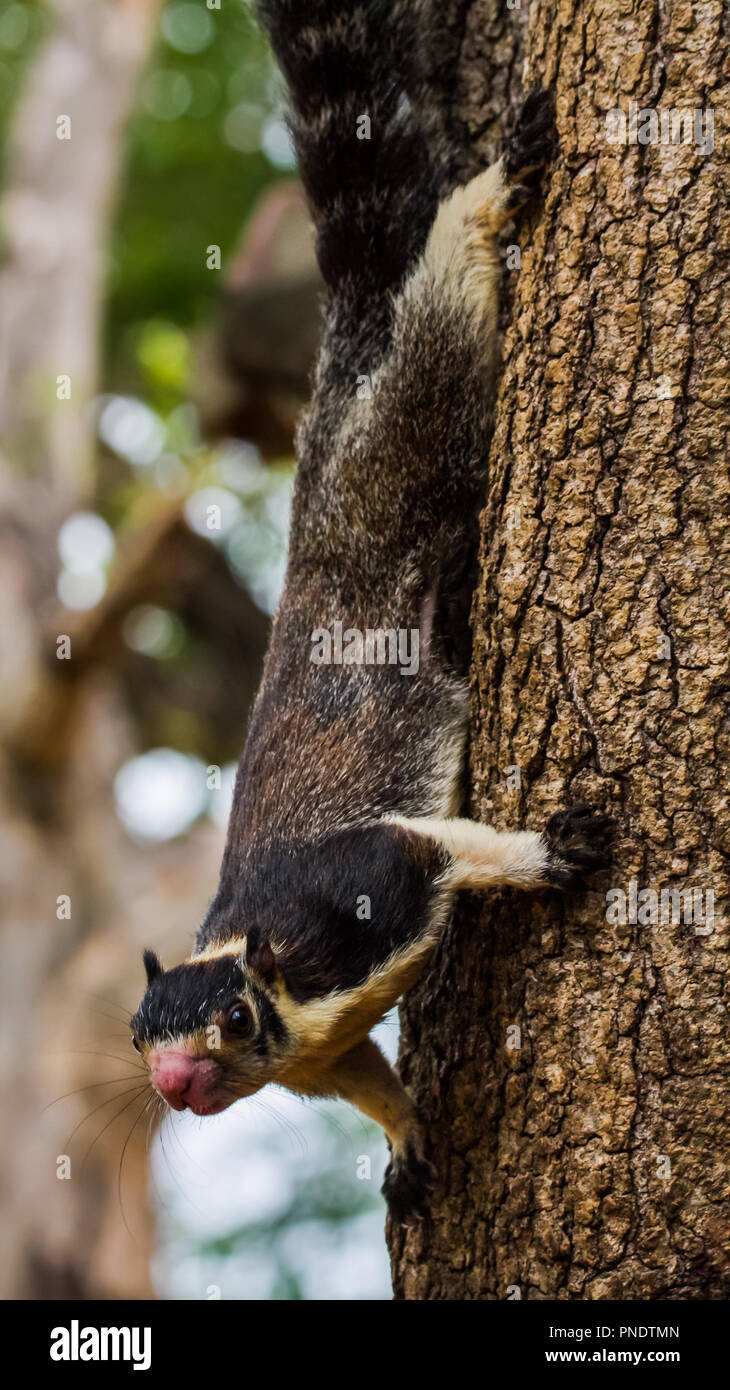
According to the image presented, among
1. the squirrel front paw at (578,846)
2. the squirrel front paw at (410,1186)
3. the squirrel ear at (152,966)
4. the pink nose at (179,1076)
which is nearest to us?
the squirrel front paw at (578,846)

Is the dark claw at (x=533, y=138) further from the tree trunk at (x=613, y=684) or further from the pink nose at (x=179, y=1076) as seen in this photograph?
the pink nose at (x=179, y=1076)

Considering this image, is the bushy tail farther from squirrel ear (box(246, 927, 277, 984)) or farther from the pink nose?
the pink nose

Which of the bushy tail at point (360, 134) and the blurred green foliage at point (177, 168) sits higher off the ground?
the blurred green foliage at point (177, 168)

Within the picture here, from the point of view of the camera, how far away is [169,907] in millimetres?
9406

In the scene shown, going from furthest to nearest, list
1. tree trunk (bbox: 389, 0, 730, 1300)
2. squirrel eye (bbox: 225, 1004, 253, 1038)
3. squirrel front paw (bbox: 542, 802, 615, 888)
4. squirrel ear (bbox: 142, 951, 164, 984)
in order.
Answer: squirrel ear (bbox: 142, 951, 164, 984), squirrel eye (bbox: 225, 1004, 253, 1038), squirrel front paw (bbox: 542, 802, 615, 888), tree trunk (bbox: 389, 0, 730, 1300)

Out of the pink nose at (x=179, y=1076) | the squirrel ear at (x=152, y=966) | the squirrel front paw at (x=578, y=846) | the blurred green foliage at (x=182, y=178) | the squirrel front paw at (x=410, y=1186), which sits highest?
the blurred green foliage at (x=182, y=178)

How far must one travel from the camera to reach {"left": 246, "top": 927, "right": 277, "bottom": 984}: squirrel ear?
345 centimetres

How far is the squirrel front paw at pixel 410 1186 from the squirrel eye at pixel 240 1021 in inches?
27.1

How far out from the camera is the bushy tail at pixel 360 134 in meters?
4.28

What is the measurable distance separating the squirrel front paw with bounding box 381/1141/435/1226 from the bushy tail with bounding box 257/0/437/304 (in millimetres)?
2845

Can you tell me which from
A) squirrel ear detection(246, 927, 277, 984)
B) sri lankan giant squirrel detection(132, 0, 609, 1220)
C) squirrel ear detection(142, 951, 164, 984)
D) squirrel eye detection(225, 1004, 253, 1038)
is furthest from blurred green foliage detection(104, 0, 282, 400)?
squirrel eye detection(225, 1004, 253, 1038)

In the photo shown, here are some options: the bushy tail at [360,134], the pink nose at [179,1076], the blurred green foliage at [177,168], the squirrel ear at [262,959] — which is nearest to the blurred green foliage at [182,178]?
the blurred green foliage at [177,168]

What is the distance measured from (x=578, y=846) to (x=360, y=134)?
2.72 metres

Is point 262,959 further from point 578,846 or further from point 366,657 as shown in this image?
point 366,657
